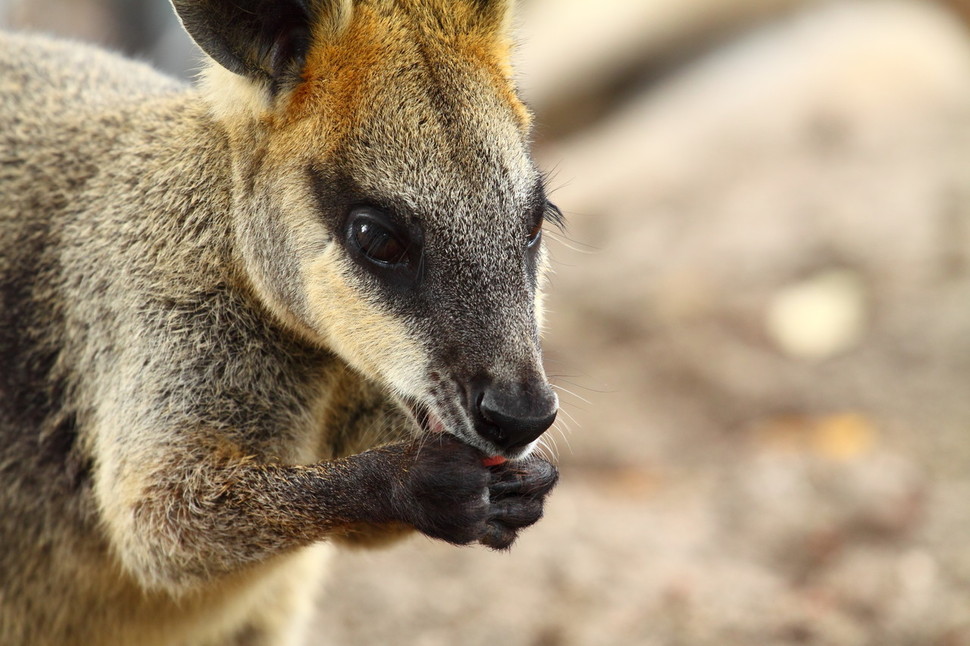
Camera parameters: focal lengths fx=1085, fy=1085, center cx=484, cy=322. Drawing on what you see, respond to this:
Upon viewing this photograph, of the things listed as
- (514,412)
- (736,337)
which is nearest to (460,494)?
(514,412)

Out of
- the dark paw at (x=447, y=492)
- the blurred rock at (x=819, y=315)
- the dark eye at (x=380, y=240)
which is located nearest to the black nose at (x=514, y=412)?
the dark paw at (x=447, y=492)

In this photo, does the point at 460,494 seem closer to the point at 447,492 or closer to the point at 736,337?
the point at 447,492

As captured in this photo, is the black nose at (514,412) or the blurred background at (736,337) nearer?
the black nose at (514,412)

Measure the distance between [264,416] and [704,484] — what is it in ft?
15.4

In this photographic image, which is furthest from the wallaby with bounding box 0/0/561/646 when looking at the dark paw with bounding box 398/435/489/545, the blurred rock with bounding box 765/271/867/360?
the blurred rock with bounding box 765/271/867/360

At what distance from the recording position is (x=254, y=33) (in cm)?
451

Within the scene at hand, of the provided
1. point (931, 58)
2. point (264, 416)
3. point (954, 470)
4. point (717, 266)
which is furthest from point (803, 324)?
point (264, 416)

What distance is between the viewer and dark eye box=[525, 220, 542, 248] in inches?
174

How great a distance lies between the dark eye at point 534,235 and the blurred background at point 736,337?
1089 mm

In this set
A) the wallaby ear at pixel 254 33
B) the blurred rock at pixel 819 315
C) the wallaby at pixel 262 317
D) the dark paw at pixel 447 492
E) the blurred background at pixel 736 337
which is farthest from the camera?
the blurred rock at pixel 819 315

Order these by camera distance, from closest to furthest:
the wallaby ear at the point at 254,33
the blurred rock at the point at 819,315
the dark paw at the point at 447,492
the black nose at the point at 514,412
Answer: the black nose at the point at 514,412 → the dark paw at the point at 447,492 → the wallaby ear at the point at 254,33 → the blurred rock at the point at 819,315

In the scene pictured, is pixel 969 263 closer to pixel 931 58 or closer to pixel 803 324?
pixel 803 324

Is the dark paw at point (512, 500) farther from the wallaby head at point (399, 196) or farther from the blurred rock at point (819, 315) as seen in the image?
the blurred rock at point (819, 315)

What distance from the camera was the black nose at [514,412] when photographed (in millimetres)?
3853
